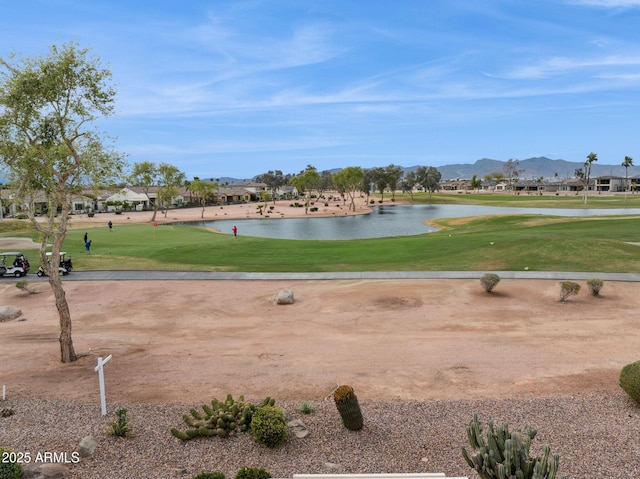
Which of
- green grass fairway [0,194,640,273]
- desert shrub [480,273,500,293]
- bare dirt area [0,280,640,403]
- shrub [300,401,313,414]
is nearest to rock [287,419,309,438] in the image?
shrub [300,401,313,414]

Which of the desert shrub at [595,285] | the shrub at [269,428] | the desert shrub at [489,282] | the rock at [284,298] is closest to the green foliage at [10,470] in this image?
the shrub at [269,428]

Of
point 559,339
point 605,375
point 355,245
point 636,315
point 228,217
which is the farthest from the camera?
point 228,217

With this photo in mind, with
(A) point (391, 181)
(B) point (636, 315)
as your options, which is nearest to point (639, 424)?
(B) point (636, 315)

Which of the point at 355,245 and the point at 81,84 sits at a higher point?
the point at 81,84

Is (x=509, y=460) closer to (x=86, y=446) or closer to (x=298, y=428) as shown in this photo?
(x=298, y=428)

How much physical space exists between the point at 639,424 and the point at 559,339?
691 cm

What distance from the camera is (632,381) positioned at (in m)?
11.9

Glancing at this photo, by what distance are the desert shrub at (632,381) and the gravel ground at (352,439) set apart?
1.42 ft

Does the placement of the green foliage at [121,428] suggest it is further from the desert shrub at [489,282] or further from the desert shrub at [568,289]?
the desert shrub at [568,289]

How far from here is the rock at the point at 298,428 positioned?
1072 cm

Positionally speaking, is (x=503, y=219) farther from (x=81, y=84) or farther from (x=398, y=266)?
(x=81, y=84)

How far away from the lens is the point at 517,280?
89.1 feet

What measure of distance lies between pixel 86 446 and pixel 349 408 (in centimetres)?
604

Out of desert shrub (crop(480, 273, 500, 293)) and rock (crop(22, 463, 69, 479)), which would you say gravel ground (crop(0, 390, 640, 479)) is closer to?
rock (crop(22, 463, 69, 479))
